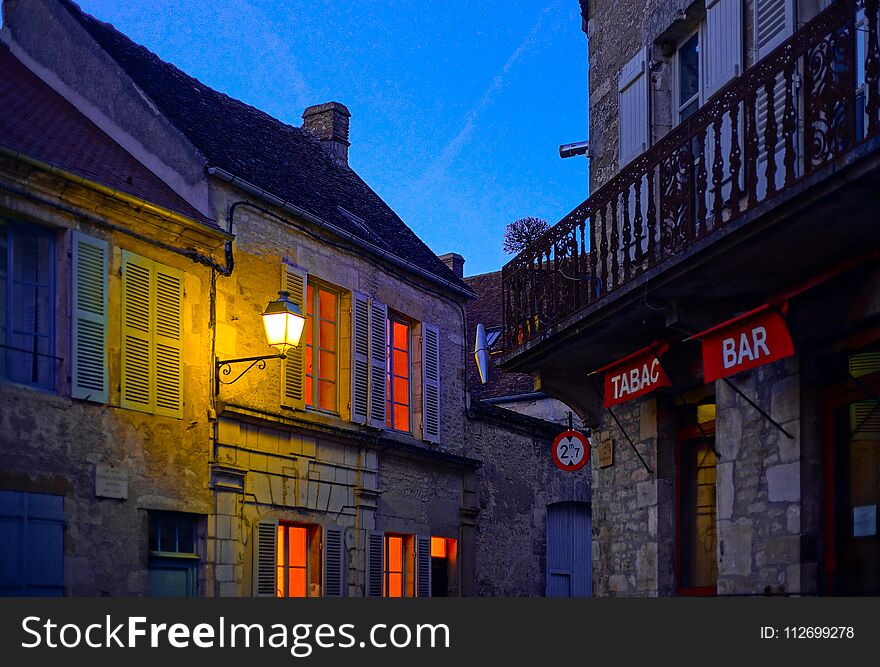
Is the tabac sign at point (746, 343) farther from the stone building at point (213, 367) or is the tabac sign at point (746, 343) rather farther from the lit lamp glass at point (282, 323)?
the stone building at point (213, 367)

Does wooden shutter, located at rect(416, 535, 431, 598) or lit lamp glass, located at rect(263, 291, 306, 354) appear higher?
lit lamp glass, located at rect(263, 291, 306, 354)

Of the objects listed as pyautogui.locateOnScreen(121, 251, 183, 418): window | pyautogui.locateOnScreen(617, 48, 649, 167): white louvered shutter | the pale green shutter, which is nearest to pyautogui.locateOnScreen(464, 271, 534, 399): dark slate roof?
the pale green shutter

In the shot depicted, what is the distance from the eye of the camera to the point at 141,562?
11.8m

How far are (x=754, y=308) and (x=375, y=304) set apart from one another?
24.7ft

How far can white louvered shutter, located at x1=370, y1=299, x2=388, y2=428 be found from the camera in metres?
15.5

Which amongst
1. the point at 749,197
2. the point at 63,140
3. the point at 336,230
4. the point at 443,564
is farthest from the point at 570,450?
the point at 63,140

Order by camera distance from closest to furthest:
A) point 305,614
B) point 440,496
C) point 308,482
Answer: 1. point 305,614
2. point 308,482
3. point 440,496

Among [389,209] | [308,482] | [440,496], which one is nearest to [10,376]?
[308,482]

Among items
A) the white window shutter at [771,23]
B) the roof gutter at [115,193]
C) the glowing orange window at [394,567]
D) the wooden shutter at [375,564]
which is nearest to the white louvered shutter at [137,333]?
the roof gutter at [115,193]

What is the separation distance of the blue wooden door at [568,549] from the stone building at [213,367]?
1.18 metres

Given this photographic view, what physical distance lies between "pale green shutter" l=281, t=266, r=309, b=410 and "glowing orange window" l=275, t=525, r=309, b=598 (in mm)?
1349

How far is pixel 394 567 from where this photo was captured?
15.9 meters

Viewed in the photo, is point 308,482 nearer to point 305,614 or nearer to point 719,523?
point 719,523

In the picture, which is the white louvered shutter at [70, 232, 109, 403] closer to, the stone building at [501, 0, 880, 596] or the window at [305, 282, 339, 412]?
the window at [305, 282, 339, 412]
